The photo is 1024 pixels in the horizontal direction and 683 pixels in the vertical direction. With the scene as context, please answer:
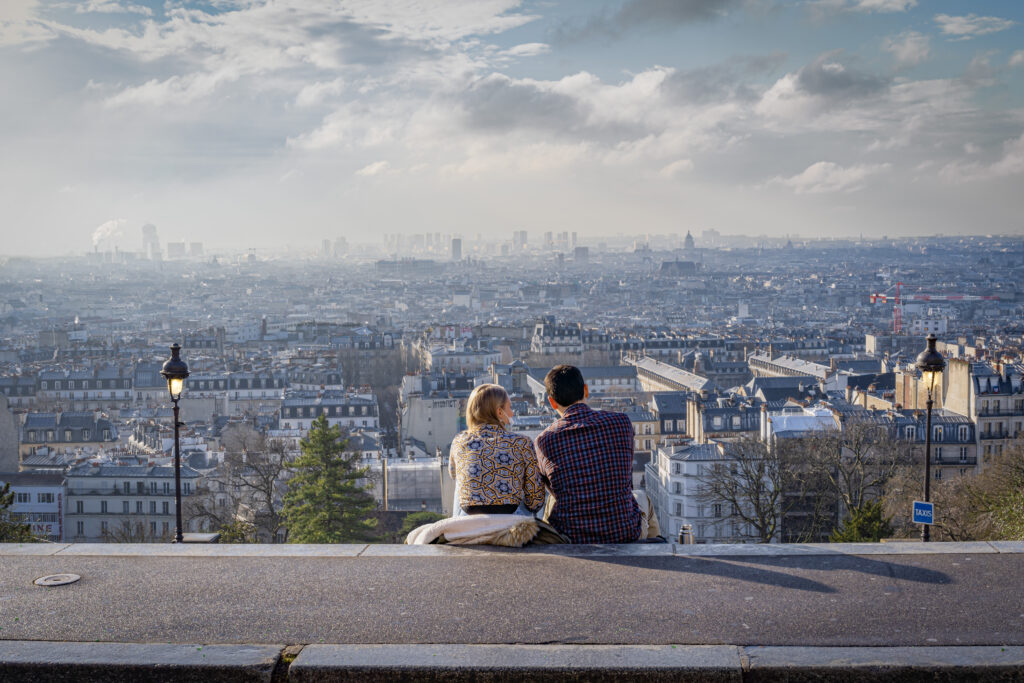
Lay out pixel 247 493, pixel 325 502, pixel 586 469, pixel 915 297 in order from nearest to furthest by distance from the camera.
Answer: pixel 586 469 → pixel 325 502 → pixel 247 493 → pixel 915 297

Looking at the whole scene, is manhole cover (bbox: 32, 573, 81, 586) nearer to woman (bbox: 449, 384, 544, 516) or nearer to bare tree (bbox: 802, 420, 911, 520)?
woman (bbox: 449, 384, 544, 516)

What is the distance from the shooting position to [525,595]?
4.40 meters

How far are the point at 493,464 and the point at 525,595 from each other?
85cm

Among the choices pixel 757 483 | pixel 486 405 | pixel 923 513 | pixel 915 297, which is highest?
pixel 486 405

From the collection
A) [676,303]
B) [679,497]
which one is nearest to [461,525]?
[679,497]

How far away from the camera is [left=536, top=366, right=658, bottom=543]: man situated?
4.99m

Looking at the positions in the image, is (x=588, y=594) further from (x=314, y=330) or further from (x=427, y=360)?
(x=314, y=330)

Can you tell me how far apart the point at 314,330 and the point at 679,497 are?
7292 cm

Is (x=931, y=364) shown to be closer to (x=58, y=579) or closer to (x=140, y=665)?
(x=58, y=579)

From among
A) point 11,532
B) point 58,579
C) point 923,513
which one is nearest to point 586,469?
point 58,579

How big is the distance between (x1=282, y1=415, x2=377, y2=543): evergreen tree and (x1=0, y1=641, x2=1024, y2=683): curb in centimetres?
1137

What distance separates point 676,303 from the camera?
15738cm

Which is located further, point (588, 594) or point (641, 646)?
point (588, 594)

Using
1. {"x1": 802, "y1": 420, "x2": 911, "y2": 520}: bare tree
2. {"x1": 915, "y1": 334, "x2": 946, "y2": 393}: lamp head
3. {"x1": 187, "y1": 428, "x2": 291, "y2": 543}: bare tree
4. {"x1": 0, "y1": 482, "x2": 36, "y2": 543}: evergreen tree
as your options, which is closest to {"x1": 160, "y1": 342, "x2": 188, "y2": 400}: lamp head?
{"x1": 0, "y1": 482, "x2": 36, "y2": 543}: evergreen tree
